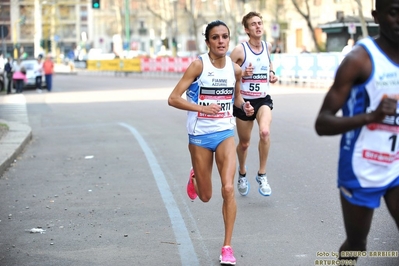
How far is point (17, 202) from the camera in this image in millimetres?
9414

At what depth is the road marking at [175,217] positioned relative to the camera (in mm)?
6527

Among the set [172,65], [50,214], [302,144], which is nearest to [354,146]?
[50,214]

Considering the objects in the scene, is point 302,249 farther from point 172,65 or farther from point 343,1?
point 343,1

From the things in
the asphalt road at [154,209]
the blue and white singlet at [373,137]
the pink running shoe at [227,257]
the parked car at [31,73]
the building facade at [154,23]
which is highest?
the building facade at [154,23]

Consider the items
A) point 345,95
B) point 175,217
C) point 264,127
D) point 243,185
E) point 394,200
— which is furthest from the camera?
point 243,185

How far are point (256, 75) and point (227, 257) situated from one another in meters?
3.23

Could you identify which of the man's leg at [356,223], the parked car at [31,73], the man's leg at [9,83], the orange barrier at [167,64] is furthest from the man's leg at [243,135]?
the orange barrier at [167,64]

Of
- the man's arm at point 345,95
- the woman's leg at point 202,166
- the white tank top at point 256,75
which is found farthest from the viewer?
the white tank top at point 256,75

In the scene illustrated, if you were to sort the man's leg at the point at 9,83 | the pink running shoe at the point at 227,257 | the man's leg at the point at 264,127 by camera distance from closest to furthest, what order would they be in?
the pink running shoe at the point at 227,257 → the man's leg at the point at 264,127 → the man's leg at the point at 9,83

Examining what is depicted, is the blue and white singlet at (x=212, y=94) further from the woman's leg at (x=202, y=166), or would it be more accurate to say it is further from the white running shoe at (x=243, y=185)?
the white running shoe at (x=243, y=185)

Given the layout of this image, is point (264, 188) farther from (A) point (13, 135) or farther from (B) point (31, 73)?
(B) point (31, 73)

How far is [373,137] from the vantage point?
→ 410 cm

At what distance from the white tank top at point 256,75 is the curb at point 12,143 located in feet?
14.8

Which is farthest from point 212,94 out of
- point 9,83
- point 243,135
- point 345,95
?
point 9,83
